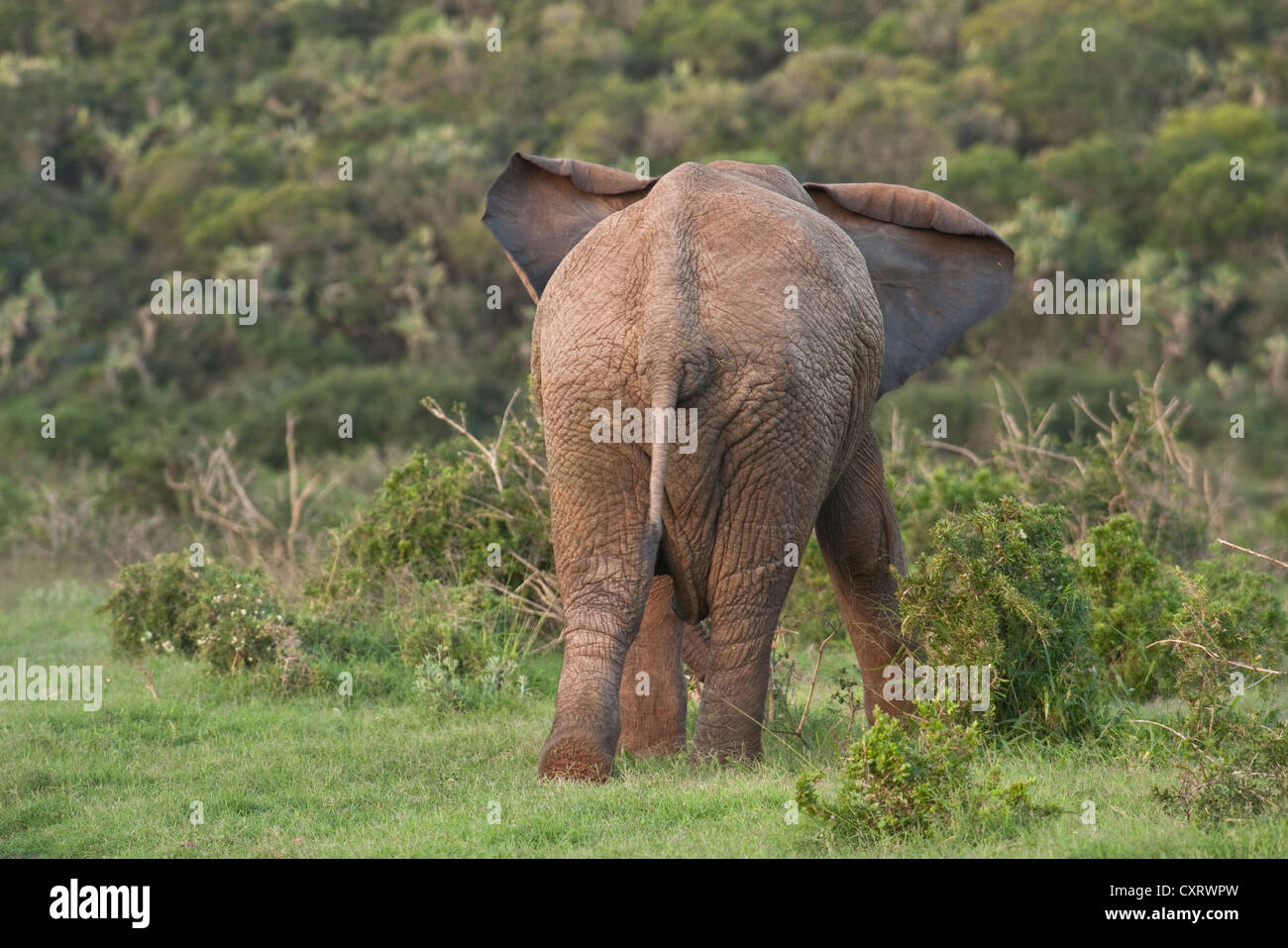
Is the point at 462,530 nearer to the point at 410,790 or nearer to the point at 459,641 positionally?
the point at 459,641

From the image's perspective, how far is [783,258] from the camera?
5.93m

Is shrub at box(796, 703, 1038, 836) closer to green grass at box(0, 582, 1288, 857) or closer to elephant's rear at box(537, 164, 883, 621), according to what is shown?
green grass at box(0, 582, 1288, 857)

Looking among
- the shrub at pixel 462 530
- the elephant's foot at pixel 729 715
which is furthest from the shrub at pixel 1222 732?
the shrub at pixel 462 530

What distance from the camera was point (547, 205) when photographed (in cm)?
744

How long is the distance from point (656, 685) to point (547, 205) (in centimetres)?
222

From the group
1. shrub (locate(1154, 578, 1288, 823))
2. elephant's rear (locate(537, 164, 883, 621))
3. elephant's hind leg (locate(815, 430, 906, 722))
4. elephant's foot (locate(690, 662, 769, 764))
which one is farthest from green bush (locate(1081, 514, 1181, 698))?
elephant's rear (locate(537, 164, 883, 621))

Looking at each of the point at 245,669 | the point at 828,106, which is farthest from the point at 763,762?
the point at 828,106

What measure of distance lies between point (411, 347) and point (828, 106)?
45.4 feet

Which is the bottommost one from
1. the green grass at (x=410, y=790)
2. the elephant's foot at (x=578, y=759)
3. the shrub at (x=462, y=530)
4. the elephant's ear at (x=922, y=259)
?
the green grass at (x=410, y=790)

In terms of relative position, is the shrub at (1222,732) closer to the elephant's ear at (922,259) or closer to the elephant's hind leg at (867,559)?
the elephant's hind leg at (867,559)

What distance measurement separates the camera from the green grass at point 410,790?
513cm

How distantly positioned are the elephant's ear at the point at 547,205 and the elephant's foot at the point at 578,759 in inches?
85.4

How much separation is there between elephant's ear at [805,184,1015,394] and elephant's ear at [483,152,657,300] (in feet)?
2.92
